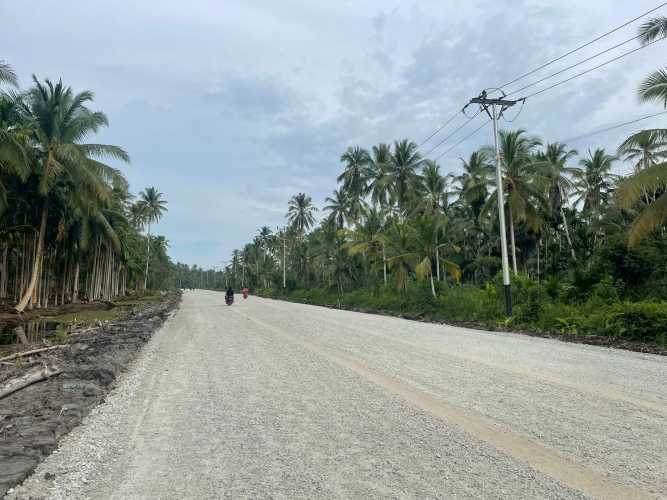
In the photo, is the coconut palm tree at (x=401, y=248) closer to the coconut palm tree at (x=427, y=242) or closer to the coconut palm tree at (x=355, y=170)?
the coconut palm tree at (x=427, y=242)

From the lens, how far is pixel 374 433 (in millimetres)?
3791

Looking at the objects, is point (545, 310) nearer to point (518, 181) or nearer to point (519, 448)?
point (519, 448)

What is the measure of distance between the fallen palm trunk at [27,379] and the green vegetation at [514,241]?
1188cm

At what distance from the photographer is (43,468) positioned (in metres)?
3.23

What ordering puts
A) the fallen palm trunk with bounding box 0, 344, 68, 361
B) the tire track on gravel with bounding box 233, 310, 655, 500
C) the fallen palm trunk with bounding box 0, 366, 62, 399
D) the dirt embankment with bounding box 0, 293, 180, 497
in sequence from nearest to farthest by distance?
the tire track on gravel with bounding box 233, 310, 655, 500 → the dirt embankment with bounding box 0, 293, 180, 497 → the fallen palm trunk with bounding box 0, 366, 62, 399 → the fallen palm trunk with bounding box 0, 344, 68, 361

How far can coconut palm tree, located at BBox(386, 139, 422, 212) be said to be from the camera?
117 feet

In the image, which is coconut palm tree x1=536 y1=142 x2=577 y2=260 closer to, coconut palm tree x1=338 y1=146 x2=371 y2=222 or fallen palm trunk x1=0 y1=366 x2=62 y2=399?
coconut palm tree x1=338 y1=146 x2=371 y2=222

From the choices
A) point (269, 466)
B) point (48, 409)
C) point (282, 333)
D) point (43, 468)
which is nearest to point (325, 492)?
point (269, 466)

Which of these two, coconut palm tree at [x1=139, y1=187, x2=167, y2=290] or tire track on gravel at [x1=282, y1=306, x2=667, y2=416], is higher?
coconut palm tree at [x1=139, y1=187, x2=167, y2=290]

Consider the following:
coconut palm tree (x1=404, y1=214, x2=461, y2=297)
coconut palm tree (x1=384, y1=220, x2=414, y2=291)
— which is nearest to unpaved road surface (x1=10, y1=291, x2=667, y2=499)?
coconut palm tree (x1=404, y1=214, x2=461, y2=297)

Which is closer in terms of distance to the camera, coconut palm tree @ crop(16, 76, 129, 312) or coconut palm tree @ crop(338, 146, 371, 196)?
coconut palm tree @ crop(16, 76, 129, 312)

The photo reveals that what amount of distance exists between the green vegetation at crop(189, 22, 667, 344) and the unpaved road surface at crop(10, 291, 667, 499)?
267 inches

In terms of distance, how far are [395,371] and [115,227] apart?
119 ft

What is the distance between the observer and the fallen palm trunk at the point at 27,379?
5.50 meters
